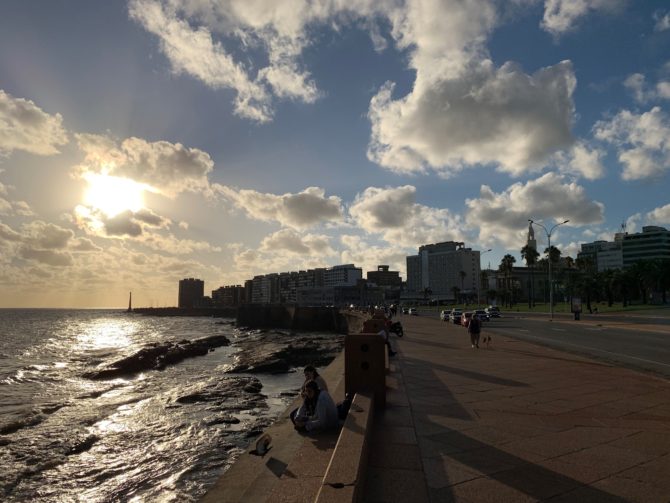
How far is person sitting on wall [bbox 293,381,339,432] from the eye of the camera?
761 cm

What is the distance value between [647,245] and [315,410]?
192 m

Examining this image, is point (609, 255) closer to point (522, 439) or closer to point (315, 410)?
point (522, 439)

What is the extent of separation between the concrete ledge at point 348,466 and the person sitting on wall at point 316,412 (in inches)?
27.1

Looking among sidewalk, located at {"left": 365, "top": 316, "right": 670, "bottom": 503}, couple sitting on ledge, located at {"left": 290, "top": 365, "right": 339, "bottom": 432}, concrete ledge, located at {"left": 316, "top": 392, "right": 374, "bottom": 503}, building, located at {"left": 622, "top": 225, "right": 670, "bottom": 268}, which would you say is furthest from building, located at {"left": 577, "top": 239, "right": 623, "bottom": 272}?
concrete ledge, located at {"left": 316, "top": 392, "right": 374, "bottom": 503}

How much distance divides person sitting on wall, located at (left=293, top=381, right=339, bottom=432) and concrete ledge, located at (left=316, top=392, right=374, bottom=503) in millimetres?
687

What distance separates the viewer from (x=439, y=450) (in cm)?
629

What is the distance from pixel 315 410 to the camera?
7.86 meters

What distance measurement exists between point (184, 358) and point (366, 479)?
42.4 meters

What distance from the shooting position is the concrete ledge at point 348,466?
404cm

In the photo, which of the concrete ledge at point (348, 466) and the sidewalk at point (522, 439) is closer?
the concrete ledge at point (348, 466)

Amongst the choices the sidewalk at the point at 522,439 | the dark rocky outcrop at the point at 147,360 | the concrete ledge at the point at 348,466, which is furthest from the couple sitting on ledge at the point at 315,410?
the dark rocky outcrop at the point at 147,360

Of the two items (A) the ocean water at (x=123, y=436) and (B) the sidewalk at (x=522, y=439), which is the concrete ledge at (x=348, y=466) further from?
(A) the ocean water at (x=123, y=436)

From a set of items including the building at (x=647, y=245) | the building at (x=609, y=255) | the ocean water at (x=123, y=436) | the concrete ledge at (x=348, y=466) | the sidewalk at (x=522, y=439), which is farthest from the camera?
the building at (x=609, y=255)

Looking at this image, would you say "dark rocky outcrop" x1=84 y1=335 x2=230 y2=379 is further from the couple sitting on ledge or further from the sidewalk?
the couple sitting on ledge
